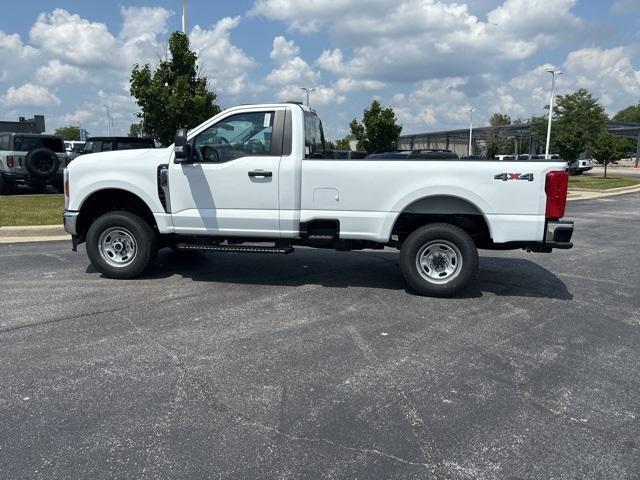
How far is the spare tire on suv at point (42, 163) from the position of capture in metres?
15.5

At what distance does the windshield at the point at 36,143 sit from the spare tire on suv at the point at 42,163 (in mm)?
616

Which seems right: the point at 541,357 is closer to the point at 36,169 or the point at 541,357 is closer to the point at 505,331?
the point at 505,331

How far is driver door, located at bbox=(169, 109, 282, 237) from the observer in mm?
6363

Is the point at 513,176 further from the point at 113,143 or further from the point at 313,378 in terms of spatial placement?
the point at 113,143

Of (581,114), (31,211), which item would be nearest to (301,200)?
(31,211)

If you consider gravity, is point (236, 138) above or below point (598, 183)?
above

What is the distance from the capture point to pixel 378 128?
120 feet

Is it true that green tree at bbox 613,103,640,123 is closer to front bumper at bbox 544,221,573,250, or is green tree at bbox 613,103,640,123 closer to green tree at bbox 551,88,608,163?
green tree at bbox 551,88,608,163

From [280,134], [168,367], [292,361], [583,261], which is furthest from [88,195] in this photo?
[583,261]

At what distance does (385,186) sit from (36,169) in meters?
13.1

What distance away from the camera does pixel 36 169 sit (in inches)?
615

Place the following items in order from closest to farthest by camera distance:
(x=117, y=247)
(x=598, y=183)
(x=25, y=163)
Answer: (x=117, y=247)
(x=25, y=163)
(x=598, y=183)

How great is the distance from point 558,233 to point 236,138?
3.79 metres

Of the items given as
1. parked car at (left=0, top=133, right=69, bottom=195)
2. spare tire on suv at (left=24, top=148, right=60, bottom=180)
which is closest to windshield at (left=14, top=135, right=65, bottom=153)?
parked car at (left=0, top=133, right=69, bottom=195)
